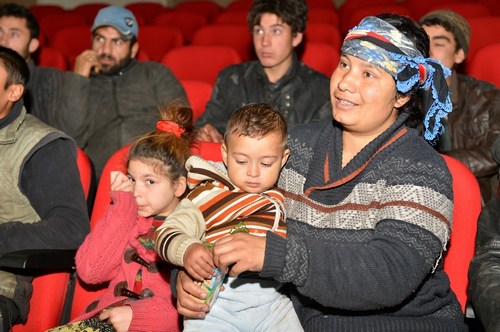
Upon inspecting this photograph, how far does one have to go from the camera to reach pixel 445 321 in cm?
207

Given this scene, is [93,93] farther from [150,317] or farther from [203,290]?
[203,290]

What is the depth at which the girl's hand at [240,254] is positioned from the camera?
1.78 meters

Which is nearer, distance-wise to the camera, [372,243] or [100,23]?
[372,243]

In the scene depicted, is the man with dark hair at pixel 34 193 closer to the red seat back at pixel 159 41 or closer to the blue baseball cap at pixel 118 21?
the blue baseball cap at pixel 118 21

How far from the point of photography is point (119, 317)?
2242mm

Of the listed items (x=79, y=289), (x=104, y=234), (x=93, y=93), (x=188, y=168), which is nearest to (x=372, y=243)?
(x=188, y=168)

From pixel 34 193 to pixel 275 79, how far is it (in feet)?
5.13

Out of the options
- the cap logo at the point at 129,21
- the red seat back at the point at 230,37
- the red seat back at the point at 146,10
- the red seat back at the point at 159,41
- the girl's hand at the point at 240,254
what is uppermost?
the girl's hand at the point at 240,254

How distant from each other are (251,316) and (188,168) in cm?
46

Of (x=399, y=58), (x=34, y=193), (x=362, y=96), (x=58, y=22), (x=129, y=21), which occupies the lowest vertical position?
(x=58, y=22)

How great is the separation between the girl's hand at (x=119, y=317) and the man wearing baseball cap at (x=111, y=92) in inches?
63.1

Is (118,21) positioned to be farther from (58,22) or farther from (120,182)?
(58,22)

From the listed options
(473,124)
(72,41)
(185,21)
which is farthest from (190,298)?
(185,21)

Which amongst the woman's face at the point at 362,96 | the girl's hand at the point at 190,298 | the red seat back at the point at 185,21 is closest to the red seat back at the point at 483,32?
the red seat back at the point at 185,21
